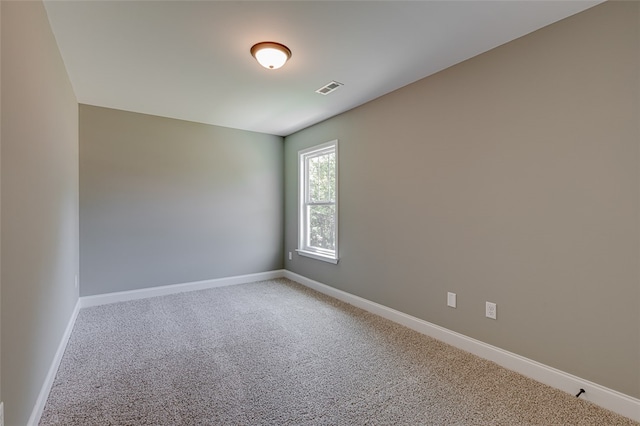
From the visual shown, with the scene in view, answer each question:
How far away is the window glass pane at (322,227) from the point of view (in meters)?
4.18

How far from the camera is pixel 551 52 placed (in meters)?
2.00

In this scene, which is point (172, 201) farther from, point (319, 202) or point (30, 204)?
point (30, 204)

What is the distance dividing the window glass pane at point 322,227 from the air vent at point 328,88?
4.91ft

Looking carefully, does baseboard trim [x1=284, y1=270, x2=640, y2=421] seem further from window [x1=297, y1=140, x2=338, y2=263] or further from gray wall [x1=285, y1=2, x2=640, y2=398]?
window [x1=297, y1=140, x2=338, y2=263]

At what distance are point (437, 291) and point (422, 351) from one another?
1.81 ft

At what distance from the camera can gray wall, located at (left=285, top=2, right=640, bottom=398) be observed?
1737 millimetres

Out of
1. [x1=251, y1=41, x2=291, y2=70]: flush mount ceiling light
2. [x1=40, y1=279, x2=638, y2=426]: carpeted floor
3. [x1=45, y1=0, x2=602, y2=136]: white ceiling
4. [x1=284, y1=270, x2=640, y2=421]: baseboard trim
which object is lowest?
[x1=40, y1=279, x2=638, y2=426]: carpeted floor

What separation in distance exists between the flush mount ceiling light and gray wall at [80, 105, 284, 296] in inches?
92.2

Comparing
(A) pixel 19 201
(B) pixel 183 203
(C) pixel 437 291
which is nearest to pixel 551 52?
(C) pixel 437 291

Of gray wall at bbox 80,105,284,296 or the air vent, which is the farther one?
Answer: gray wall at bbox 80,105,284,296

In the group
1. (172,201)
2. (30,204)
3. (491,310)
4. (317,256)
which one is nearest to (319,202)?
(317,256)

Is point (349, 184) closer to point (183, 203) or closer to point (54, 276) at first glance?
point (183, 203)

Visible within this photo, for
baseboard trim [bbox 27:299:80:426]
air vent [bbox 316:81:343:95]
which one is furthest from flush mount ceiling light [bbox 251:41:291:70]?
baseboard trim [bbox 27:299:80:426]

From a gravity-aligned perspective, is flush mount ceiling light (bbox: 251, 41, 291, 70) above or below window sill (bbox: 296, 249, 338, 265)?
above
